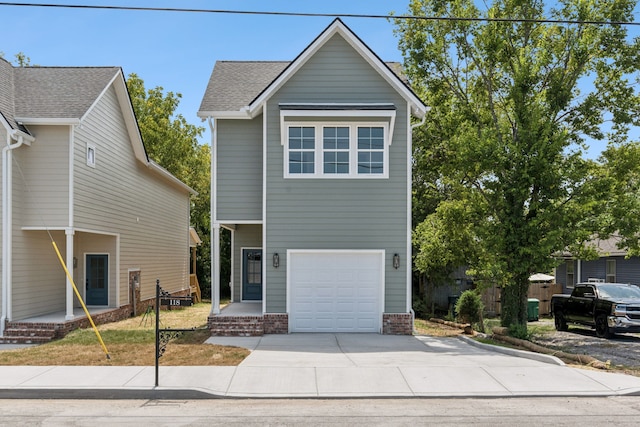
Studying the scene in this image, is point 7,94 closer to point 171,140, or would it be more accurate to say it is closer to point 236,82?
point 236,82

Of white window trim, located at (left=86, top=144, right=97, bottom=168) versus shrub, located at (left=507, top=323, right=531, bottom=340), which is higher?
white window trim, located at (left=86, top=144, right=97, bottom=168)

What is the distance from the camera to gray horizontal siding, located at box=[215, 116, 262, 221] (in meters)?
16.1

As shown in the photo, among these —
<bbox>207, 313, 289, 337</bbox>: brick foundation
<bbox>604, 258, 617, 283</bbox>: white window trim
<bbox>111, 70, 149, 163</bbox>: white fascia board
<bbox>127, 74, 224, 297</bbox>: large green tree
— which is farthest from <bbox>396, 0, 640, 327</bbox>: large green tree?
<bbox>127, 74, 224, 297</bbox>: large green tree

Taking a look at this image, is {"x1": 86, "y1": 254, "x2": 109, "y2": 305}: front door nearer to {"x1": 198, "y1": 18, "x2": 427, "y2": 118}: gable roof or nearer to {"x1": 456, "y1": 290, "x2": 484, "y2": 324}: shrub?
{"x1": 198, "y1": 18, "x2": 427, "y2": 118}: gable roof

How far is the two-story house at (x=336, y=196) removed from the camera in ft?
50.5

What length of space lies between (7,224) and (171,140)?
65.3 feet

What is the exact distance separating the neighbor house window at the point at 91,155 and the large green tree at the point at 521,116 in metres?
10.3

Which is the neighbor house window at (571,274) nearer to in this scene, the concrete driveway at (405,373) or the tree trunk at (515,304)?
the tree trunk at (515,304)

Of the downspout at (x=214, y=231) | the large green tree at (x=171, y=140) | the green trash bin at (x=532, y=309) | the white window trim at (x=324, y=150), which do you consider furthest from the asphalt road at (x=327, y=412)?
the large green tree at (x=171, y=140)

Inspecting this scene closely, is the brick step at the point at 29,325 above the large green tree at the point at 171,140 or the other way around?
the other way around

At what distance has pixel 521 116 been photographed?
15203 mm

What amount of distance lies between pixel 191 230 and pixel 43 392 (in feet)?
71.7

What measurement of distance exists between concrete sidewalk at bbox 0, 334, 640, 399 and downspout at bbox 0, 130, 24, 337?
5.21 meters

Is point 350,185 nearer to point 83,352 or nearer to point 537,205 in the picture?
point 537,205
